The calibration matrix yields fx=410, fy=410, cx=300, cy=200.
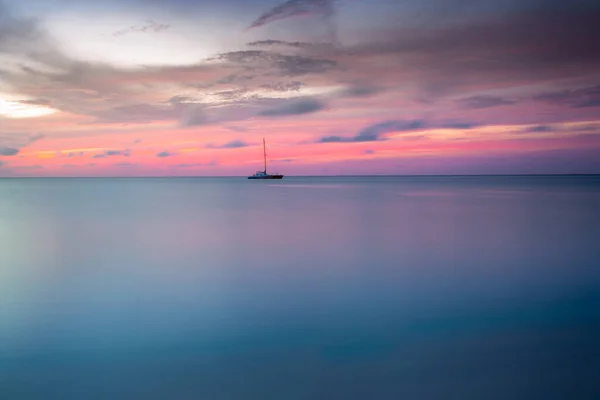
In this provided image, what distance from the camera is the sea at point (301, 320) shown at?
19.0 ft

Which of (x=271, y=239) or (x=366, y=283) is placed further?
(x=271, y=239)

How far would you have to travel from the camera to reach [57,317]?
8.62 metres

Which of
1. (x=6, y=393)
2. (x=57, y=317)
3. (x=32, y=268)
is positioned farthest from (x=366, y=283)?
(x=32, y=268)

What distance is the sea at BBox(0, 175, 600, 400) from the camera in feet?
19.0

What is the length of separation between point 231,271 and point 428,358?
7481 mm

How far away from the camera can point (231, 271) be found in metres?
12.7

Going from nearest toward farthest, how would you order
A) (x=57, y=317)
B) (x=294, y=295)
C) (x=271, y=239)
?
(x=57, y=317) < (x=294, y=295) < (x=271, y=239)

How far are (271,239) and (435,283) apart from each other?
925 centimetres

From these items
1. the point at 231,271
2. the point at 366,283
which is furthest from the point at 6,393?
the point at 366,283

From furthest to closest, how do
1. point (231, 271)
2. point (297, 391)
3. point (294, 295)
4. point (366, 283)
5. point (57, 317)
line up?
1. point (231, 271)
2. point (366, 283)
3. point (294, 295)
4. point (57, 317)
5. point (297, 391)

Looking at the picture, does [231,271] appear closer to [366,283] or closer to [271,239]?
[366,283]

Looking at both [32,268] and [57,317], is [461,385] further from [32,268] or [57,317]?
[32,268]

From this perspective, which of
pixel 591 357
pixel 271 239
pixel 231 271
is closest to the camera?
pixel 591 357

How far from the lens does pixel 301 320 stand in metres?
8.21
